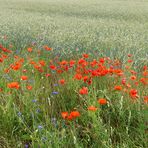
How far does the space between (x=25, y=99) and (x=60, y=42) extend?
226cm

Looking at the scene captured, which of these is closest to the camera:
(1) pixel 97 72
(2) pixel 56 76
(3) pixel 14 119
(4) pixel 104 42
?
(3) pixel 14 119

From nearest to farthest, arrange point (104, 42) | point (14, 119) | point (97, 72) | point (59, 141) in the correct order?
point (59, 141)
point (14, 119)
point (97, 72)
point (104, 42)

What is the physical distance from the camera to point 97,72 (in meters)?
2.39

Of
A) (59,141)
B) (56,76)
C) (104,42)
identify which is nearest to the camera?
(59,141)

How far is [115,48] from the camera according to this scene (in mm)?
4371

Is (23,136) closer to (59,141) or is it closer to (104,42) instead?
(59,141)

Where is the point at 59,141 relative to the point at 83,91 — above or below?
below

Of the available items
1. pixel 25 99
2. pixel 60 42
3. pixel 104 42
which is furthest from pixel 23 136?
pixel 104 42

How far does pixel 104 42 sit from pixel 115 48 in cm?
39

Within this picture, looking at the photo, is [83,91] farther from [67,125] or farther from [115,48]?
[115,48]

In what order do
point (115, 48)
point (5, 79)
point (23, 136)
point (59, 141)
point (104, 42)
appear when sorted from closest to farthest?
point (59, 141) → point (23, 136) → point (5, 79) → point (115, 48) → point (104, 42)

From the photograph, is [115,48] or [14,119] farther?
[115,48]

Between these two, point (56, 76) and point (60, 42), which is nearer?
point (56, 76)

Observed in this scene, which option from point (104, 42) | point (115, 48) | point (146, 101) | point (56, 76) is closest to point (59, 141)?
point (146, 101)
